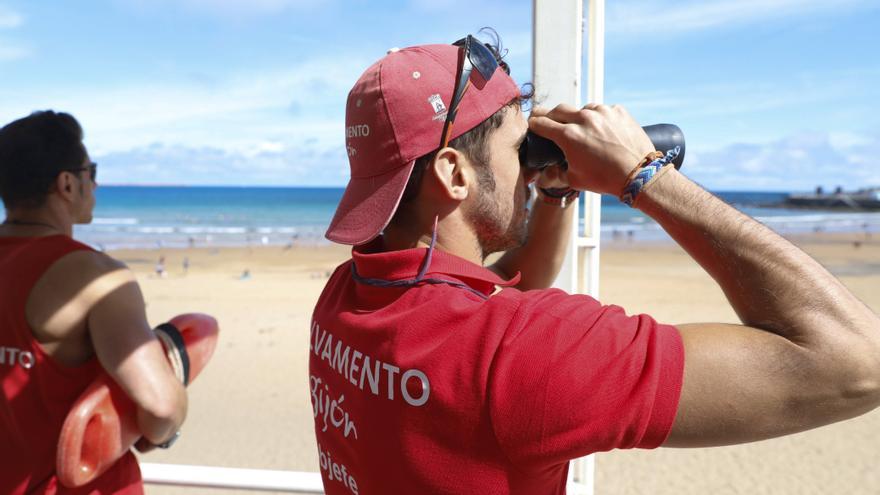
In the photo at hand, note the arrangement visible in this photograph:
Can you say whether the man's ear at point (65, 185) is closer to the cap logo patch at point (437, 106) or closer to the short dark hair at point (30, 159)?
the short dark hair at point (30, 159)

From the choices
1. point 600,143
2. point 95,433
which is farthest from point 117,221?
point 600,143

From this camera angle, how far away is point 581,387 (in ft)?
3.32

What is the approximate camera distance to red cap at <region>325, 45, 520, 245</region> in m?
1.29

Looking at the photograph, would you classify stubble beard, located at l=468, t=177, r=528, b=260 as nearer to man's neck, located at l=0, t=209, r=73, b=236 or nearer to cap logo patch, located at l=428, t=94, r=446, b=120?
cap logo patch, located at l=428, t=94, r=446, b=120

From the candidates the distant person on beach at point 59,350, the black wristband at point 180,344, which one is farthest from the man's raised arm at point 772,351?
the black wristband at point 180,344

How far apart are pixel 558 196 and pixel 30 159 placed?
1.59 m

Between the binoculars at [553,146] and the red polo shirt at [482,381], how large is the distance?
0.29 m

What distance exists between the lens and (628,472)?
622 centimetres

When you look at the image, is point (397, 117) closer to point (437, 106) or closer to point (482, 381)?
point (437, 106)

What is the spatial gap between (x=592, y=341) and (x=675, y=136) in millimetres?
544

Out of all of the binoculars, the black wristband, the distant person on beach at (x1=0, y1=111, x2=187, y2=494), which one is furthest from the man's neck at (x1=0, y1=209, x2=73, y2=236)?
the binoculars

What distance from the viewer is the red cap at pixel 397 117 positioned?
1295 millimetres

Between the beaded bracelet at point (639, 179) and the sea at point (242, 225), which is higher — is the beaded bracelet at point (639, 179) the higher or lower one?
the higher one

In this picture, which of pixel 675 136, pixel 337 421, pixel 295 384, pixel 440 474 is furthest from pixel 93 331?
pixel 295 384
